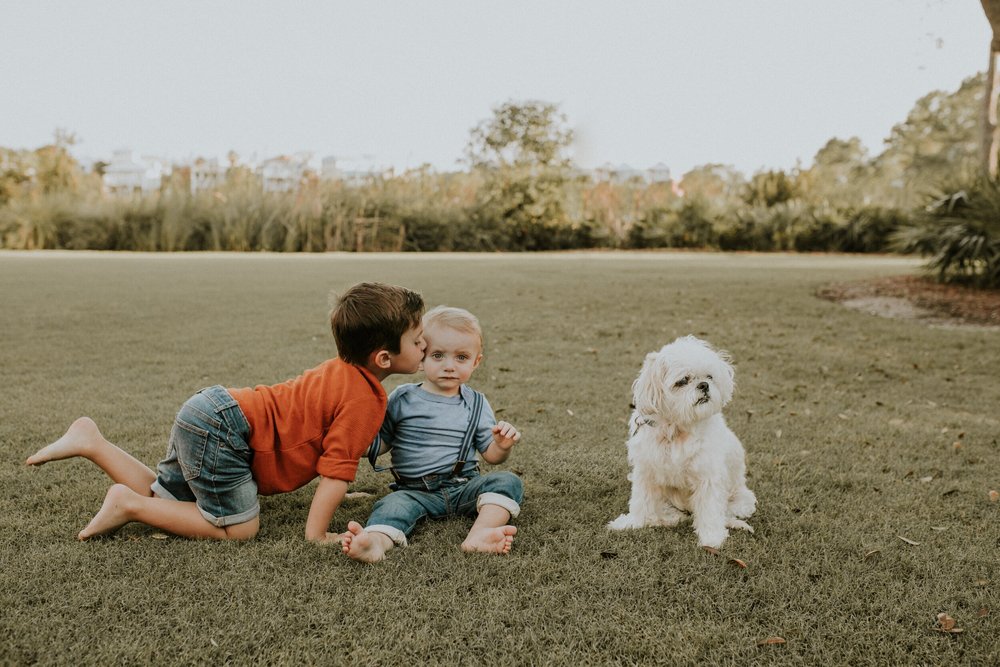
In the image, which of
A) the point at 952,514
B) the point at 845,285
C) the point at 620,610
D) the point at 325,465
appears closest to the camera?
the point at 620,610

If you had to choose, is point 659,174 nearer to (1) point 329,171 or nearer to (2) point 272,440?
(1) point 329,171

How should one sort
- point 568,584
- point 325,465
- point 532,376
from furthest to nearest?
1. point 532,376
2. point 325,465
3. point 568,584

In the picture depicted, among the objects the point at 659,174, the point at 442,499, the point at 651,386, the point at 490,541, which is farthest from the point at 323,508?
the point at 659,174

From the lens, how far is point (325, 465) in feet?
10.7

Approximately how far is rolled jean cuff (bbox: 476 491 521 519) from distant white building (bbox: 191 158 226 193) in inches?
924

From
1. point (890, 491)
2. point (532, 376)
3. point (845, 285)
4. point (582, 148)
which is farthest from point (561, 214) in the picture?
point (890, 491)

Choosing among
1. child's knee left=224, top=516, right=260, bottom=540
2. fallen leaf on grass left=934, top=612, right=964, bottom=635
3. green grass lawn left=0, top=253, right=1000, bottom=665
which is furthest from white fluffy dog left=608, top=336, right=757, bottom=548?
child's knee left=224, top=516, right=260, bottom=540

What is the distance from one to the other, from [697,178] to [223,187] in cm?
1907

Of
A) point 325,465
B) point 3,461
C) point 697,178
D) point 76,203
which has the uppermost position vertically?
point 697,178

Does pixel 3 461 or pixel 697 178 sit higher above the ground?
pixel 697 178

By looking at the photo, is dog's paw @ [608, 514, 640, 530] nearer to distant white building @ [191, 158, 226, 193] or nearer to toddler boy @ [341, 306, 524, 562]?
toddler boy @ [341, 306, 524, 562]

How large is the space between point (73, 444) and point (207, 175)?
2380 centimetres

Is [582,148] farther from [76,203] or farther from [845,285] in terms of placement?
[845,285]

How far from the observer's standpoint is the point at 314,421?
10.9ft
